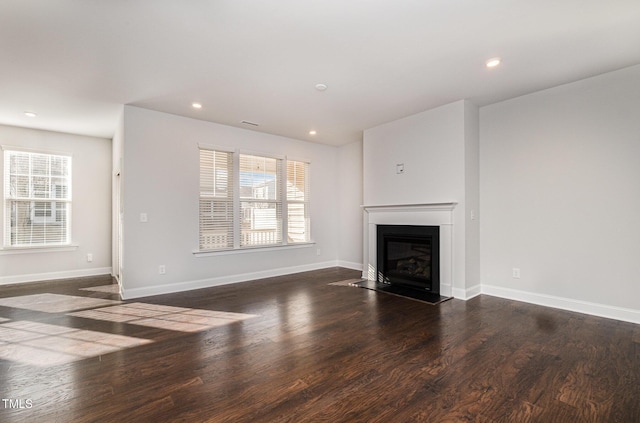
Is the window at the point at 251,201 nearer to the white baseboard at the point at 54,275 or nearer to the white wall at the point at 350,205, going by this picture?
the white wall at the point at 350,205

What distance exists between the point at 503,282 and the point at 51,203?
746 cm

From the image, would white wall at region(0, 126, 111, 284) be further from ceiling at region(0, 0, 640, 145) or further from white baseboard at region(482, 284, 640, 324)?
white baseboard at region(482, 284, 640, 324)

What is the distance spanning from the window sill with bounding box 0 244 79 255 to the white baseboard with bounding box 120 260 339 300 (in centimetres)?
208

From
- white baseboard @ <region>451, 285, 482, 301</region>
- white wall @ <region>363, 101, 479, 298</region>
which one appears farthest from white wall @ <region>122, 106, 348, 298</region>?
white baseboard @ <region>451, 285, 482, 301</region>

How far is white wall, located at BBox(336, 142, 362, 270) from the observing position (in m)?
6.12

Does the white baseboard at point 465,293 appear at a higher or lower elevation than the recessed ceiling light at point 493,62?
lower

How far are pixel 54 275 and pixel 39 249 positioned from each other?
1.71ft

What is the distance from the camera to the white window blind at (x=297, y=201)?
5.82 metres

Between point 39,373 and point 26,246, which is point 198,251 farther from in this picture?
point 26,246

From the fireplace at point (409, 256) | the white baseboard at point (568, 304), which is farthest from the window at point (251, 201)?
the white baseboard at point (568, 304)

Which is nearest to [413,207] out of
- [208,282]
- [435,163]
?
[435,163]

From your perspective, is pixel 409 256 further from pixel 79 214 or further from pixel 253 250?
pixel 79 214

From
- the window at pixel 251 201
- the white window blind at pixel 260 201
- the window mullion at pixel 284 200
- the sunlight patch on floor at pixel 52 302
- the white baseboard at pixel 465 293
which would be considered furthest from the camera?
the window mullion at pixel 284 200

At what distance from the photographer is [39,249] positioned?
5.18 meters
